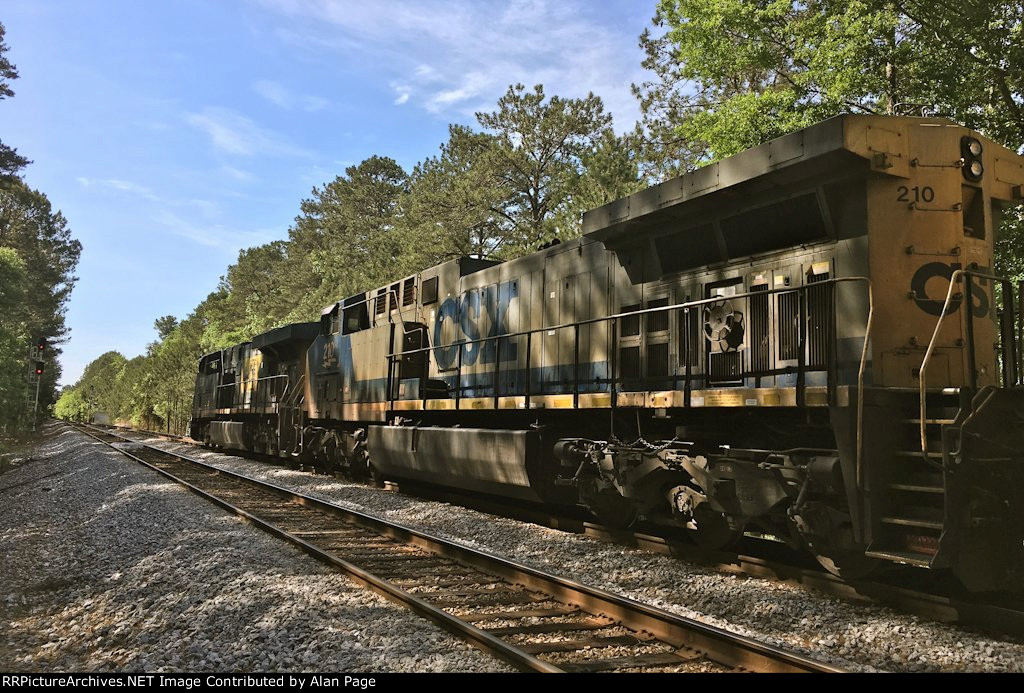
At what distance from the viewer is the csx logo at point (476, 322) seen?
10.1m

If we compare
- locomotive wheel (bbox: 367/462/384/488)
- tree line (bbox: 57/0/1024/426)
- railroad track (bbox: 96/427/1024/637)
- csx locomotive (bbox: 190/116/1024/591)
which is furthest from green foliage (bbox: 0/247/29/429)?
railroad track (bbox: 96/427/1024/637)

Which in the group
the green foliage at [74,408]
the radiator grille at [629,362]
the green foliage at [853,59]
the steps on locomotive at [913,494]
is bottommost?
the green foliage at [74,408]

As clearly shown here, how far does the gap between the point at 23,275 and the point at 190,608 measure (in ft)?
99.6

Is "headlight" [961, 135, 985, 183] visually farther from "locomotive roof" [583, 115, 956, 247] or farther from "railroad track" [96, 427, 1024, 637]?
"railroad track" [96, 427, 1024, 637]

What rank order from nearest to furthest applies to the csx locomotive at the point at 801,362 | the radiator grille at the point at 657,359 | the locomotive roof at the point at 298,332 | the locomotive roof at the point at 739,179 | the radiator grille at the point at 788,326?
1. the csx locomotive at the point at 801,362
2. the locomotive roof at the point at 739,179
3. the radiator grille at the point at 788,326
4. the radiator grille at the point at 657,359
5. the locomotive roof at the point at 298,332

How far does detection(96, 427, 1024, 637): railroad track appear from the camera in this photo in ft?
14.4

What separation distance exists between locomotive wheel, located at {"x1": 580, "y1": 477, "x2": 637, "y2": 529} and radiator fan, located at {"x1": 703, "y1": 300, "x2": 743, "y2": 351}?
6.84 ft

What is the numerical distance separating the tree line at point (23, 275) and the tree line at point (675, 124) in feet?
41.0

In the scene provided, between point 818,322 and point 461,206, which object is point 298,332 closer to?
point 461,206

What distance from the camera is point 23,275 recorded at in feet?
93.8

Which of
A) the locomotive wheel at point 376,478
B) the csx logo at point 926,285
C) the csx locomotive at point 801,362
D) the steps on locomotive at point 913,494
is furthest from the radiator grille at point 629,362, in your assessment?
the locomotive wheel at point 376,478

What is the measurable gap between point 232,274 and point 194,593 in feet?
185

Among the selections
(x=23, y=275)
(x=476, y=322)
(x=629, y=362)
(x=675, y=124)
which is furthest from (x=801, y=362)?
(x=23, y=275)

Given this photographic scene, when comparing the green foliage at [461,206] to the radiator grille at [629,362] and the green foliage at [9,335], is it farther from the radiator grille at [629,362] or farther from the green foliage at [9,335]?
the radiator grille at [629,362]
